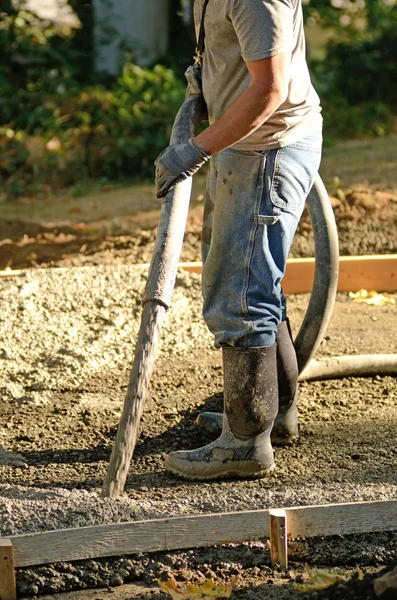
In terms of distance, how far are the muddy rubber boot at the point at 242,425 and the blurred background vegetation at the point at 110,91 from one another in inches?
262

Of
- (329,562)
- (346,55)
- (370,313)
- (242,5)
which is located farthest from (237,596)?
(346,55)

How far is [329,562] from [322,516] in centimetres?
16

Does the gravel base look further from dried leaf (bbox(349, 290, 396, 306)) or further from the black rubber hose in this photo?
the black rubber hose

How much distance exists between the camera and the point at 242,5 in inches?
Answer: 111

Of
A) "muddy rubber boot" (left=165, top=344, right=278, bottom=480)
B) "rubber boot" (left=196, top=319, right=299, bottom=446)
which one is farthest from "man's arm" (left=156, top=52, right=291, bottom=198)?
"rubber boot" (left=196, top=319, right=299, bottom=446)

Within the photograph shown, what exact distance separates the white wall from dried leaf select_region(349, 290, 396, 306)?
6537 millimetres

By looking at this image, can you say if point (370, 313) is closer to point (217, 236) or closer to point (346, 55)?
point (217, 236)

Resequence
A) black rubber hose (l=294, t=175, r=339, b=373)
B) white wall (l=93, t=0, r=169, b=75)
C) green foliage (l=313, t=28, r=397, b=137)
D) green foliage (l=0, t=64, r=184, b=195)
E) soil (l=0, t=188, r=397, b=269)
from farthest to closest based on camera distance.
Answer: green foliage (l=313, t=28, r=397, b=137) → white wall (l=93, t=0, r=169, b=75) → green foliage (l=0, t=64, r=184, b=195) → soil (l=0, t=188, r=397, b=269) → black rubber hose (l=294, t=175, r=339, b=373)

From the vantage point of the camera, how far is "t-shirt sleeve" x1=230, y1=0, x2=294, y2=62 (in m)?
2.79

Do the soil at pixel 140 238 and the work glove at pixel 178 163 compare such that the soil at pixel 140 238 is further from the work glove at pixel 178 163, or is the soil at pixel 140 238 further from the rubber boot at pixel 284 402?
the work glove at pixel 178 163

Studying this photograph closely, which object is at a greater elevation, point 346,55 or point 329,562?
point 346,55

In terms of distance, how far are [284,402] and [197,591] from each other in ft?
4.10

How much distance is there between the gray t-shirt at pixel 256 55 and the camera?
2805mm

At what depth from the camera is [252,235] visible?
10.5 feet
